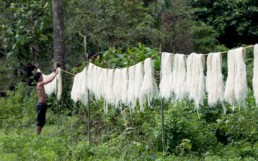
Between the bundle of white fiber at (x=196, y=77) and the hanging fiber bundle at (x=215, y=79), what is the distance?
14cm

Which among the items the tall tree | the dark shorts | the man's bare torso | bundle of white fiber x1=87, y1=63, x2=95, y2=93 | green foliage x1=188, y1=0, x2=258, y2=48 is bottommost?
the dark shorts

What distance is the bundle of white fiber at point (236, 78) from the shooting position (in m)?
5.33

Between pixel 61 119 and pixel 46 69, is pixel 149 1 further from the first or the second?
pixel 61 119

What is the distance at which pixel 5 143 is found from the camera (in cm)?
847

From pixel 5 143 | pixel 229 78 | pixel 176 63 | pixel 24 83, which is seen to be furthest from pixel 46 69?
pixel 229 78

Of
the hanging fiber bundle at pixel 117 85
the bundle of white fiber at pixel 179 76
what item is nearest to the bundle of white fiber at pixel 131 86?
the hanging fiber bundle at pixel 117 85

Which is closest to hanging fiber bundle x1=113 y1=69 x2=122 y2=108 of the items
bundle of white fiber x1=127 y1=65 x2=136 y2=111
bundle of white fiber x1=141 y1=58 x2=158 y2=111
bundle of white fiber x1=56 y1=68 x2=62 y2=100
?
bundle of white fiber x1=127 y1=65 x2=136 y2=111

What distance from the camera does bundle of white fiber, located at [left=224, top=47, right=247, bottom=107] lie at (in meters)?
5.33

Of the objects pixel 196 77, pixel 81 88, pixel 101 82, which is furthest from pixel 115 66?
pixel 196 77

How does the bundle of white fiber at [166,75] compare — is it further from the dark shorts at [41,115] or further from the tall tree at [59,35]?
the tall tree at [59,35]

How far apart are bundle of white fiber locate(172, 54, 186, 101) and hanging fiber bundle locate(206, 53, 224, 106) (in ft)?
1.45

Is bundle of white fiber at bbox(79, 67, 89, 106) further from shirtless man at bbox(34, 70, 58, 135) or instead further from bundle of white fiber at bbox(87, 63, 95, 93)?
shirtless man at bbox(34, 70, 58, 135)

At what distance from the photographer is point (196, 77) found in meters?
5.91

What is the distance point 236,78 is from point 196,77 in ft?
2.13
